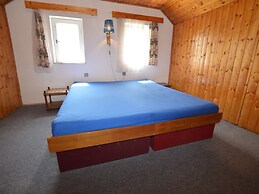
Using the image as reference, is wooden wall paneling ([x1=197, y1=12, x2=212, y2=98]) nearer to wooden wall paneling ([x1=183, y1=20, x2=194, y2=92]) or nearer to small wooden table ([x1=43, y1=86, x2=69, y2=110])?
wooden wall paneling ([x1=183, y1=20, x2=194, y2=92])

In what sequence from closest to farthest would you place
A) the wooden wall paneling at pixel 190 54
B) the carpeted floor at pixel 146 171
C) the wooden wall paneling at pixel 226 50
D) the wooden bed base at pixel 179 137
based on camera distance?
the carpeted floor at pixel 146 171, the wooden bed base at pixel 179 137, the wooden wall paneling at pixel 226 50, the wooden wall paneling at pixel 190 54

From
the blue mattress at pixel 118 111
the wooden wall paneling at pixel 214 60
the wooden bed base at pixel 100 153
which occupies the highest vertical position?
the wooden wall paneling at pixel 214 60

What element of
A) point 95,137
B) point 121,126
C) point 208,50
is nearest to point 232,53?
point 208,50

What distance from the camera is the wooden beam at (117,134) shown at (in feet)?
4.28

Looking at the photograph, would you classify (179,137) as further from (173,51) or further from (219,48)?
(173,51)

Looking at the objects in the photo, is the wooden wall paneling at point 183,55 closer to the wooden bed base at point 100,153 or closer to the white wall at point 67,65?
the white wall at point 67,65

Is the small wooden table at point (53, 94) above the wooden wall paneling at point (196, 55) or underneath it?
underneath

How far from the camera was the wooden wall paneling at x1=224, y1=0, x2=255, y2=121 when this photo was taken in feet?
7.41

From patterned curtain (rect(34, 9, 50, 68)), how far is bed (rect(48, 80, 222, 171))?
5.40 feet

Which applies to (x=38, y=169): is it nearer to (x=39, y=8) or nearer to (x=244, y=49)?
(x=39, y=8)

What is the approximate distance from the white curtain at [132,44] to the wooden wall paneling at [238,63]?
Answer: 6.56 ft

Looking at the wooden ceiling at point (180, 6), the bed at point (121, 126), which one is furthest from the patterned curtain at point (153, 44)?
the bed at point (121, 126)

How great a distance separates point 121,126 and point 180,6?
314 centimetres

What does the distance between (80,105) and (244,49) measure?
273 centimetres
